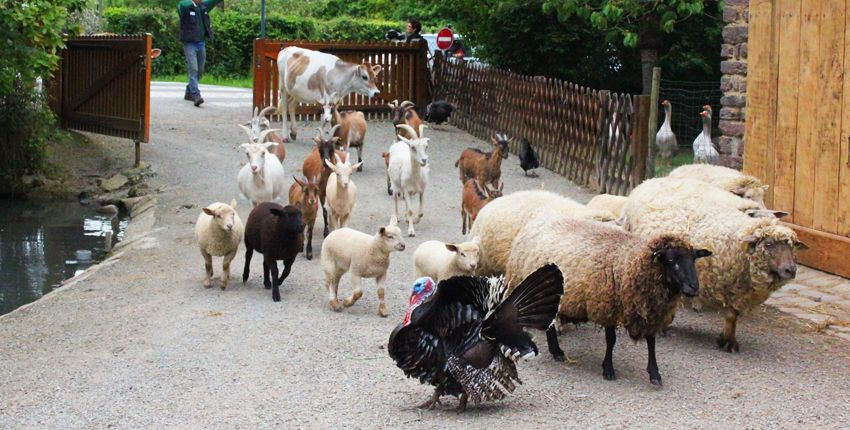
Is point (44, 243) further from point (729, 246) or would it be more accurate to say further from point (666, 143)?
point (729, 246)

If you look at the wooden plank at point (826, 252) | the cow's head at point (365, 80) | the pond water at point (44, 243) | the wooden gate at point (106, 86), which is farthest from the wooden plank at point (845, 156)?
the wooden gate at point (106, 86)

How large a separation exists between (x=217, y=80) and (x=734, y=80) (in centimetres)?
2566

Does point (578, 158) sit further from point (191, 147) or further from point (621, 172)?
point (191, 147)

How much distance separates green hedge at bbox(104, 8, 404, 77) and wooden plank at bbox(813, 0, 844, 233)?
2770 cm

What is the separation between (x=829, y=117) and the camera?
1077 cm

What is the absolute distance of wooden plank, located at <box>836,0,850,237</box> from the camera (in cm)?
1052

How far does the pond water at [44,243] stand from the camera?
44.1 feet

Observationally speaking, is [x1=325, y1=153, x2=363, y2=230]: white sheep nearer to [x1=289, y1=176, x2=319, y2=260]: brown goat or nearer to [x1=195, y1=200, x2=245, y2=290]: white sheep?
[x1=289, y1=176, x2=319, y2=260]: brown goat

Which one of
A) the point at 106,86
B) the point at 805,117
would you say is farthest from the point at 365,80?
the point at 805,117

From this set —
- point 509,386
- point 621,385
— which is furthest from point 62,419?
point 621,385

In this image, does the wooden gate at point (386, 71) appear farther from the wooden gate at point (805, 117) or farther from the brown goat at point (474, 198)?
the wooden gate at point (805, 117)

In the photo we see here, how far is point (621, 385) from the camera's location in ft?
25.1

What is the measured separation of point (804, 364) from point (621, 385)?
1499 mm

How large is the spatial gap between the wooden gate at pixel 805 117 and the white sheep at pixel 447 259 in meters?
3.74
